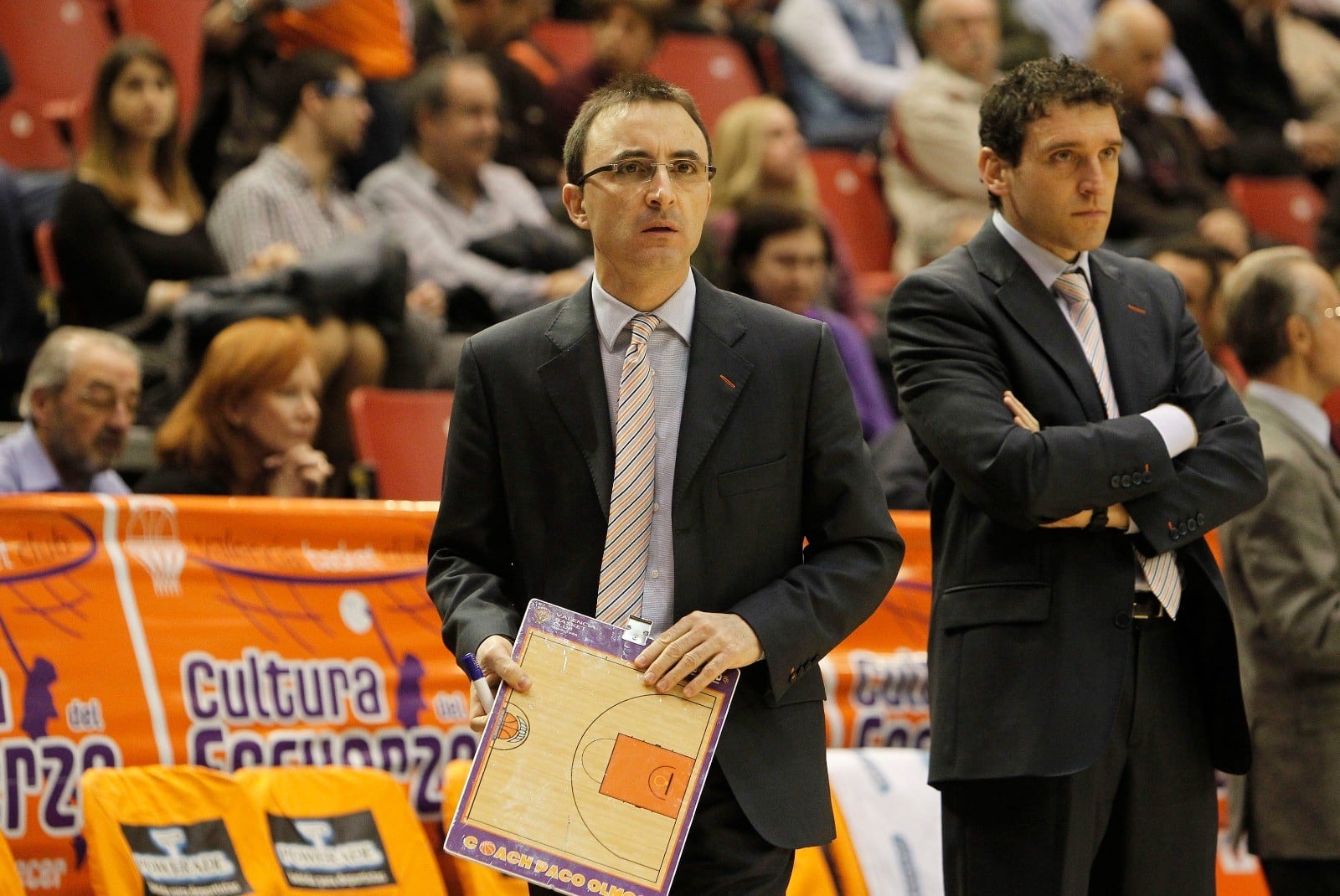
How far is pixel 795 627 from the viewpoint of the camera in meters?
2.68

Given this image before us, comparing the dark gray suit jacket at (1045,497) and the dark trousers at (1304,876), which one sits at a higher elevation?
the dark gray suit jacket at (1045,497)

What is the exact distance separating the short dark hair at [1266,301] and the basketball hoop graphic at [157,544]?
274cm

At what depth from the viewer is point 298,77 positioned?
6.95 metres

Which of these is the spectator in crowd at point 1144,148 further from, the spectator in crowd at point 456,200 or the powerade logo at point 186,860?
the powerade logo at point 186,860

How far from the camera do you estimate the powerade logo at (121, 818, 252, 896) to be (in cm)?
403

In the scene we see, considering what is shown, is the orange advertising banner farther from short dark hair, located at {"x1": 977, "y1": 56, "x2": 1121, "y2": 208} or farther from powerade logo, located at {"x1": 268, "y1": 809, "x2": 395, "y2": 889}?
short dark hair, located at {"x1": 977, "y1": 56, "x2": 1121, "y2": 208}

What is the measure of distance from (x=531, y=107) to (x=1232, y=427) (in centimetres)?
545

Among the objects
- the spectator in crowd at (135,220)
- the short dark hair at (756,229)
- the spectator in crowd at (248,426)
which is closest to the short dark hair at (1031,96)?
the spectator in crowd at (248,426)

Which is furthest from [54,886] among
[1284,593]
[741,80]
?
[741,80]

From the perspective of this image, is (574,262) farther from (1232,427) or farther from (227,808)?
(1232,427)

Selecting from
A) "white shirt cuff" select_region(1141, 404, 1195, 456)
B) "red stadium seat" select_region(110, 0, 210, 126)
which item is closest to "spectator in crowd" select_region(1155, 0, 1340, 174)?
"red stadium seat" select_region(110, 0, 210, 126)

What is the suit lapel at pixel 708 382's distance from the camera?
9.12 ft

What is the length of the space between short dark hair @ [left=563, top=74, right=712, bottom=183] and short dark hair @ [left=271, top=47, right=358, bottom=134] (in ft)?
14.0

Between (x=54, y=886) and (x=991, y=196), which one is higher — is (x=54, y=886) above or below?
below
